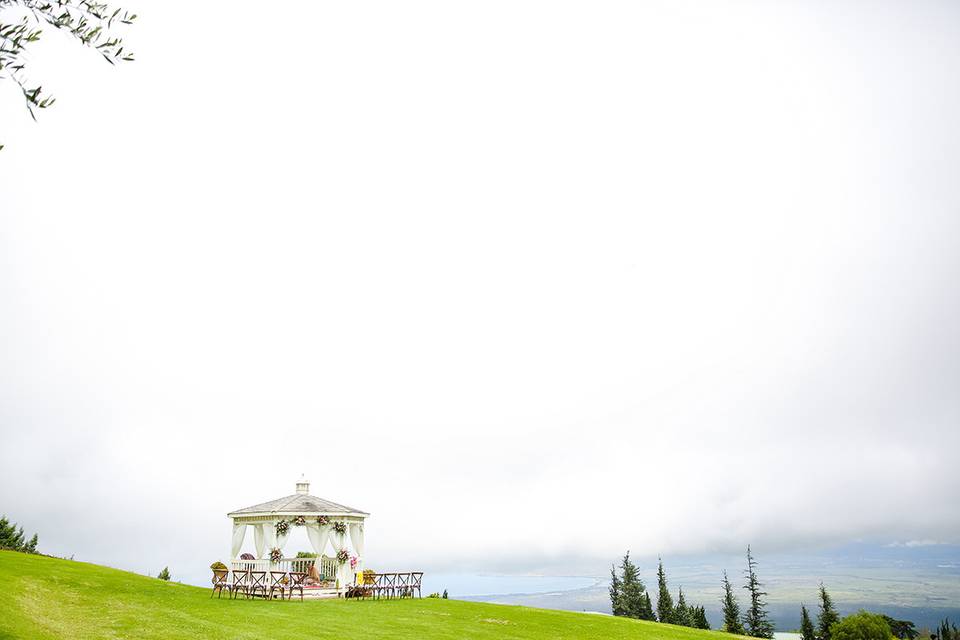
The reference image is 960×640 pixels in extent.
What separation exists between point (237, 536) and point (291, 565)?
3738 millimetres

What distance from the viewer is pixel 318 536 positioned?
34.4m

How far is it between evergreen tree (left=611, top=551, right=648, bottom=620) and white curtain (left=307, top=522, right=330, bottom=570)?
59.6 metres

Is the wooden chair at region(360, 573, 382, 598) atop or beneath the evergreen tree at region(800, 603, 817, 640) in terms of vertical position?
atop

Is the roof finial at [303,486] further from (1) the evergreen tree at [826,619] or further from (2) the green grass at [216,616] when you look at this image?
(1) the evergreen tree at [826,619]

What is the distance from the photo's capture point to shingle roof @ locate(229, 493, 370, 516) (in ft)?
112

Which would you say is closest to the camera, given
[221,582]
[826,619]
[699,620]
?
[221,582]

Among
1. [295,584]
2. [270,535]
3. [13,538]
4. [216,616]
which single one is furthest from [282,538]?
[13,538]

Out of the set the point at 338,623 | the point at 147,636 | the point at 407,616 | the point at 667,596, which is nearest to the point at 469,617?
the point at 407,616

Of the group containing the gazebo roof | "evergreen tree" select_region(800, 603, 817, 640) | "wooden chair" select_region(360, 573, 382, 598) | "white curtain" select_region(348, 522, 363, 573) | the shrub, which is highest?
the gazebo roof

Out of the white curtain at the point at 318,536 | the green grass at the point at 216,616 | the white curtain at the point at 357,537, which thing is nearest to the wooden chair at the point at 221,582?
the green grass at the point at 216,616

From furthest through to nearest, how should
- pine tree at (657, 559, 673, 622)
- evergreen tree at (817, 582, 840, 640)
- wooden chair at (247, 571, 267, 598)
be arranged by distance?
pine tree at (657, 559, 673, 622) → evergreen tree at (817, 582, 840, 640) → wooden chair at (247, 571, 267, 598)

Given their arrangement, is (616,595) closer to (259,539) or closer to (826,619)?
(826,619)

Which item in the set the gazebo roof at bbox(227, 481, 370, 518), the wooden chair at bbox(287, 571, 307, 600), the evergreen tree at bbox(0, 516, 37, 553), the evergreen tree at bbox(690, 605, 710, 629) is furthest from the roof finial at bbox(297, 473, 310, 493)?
the evergreen tree at bbox(690, 605, 710, 629)

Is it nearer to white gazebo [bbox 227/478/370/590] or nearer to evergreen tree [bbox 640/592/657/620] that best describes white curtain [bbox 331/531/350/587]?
white gazebo [bbox 227/478/370/590]
